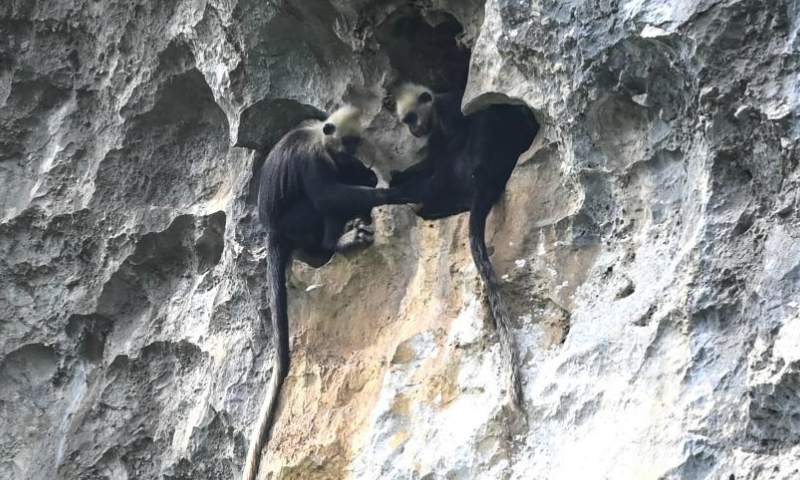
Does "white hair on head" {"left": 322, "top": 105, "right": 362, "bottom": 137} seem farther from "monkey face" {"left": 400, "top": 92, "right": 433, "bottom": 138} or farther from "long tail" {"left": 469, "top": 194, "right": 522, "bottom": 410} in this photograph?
"long tail" {"left": 469, "top": 194, "right": 522, "bottom": 410}

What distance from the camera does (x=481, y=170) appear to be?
13.3 ft

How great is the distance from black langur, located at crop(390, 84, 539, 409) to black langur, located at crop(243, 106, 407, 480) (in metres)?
0.17

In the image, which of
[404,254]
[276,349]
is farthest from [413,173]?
[276,349]

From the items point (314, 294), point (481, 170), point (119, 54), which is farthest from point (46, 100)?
point (481, 170)

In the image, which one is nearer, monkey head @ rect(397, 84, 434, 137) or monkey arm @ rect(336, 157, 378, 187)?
monkey head @ rect(397, 84, 434, 137)

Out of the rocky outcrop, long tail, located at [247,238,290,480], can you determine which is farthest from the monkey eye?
long tail, located at [247,238,290,480]

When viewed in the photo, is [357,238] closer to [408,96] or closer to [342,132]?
[342,132]

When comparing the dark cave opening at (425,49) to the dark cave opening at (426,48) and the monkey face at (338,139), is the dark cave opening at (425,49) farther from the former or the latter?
the monkey face at (338,139)

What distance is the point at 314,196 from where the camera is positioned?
4.47 metres

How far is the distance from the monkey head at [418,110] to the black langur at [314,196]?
239mm

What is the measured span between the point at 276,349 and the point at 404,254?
2.04 ft

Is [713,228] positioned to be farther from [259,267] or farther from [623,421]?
[259,267]

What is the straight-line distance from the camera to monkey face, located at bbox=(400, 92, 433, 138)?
4.44 metres

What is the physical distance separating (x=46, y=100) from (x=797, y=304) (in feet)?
12.5
